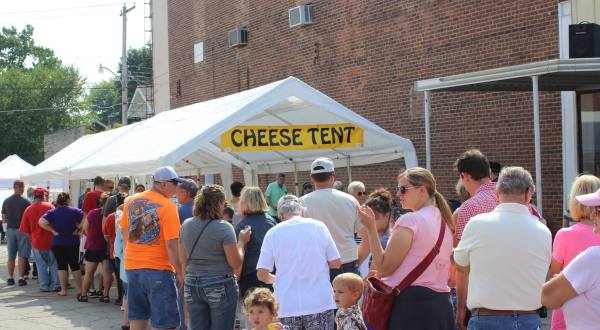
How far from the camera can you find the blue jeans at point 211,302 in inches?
275

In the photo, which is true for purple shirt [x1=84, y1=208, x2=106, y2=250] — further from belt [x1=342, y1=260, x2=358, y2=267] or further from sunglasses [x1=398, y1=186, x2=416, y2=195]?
sunglasses [x1=398, y1=186, x2=416, y2=195]

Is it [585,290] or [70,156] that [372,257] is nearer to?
[585,290]

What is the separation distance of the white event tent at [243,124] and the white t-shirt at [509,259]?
651 cm

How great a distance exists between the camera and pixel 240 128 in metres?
11.8

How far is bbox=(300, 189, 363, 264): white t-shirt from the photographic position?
7.54 meters

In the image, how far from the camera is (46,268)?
599 inches

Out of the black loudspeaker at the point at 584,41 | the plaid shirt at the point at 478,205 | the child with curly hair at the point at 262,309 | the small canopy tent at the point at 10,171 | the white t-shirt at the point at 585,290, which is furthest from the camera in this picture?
the small canopy tent at the point at 10,171

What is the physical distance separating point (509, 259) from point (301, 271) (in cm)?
198

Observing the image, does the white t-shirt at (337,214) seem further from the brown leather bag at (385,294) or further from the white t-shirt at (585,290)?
the white t-shirt at (585,290)

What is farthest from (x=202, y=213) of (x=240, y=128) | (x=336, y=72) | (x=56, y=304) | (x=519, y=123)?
(x=336, y=72)

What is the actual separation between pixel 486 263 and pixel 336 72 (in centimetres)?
1595

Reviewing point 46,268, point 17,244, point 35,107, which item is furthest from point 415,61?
point 35,107

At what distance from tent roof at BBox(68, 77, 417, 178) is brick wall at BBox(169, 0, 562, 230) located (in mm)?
3272

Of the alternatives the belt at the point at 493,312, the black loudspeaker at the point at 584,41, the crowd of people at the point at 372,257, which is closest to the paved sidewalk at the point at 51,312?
the crowd of people at the point at 372,257
